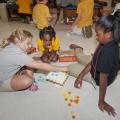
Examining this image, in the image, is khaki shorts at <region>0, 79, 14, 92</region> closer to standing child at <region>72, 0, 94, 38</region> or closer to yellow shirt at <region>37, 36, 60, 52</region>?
yellow shirt at <region>37, 36, 60, 52</region>

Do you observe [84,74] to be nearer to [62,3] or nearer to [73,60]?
[73,60]

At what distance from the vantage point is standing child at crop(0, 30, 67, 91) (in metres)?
1.72

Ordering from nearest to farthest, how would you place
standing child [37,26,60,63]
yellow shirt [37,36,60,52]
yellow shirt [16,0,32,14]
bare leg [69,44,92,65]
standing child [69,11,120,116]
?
standing child [69,11,120,116]
bare leg [69,44,92,65]
standing child [37,26,60,63]
yellow shirt [37,36,60,52]
yellow shirt [16,0,32,14]

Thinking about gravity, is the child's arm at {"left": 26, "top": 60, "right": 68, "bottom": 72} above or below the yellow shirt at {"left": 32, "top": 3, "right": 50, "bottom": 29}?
below

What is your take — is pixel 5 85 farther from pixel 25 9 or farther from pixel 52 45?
pixel 25 9

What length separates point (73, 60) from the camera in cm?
249

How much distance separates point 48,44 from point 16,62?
0.77 meters

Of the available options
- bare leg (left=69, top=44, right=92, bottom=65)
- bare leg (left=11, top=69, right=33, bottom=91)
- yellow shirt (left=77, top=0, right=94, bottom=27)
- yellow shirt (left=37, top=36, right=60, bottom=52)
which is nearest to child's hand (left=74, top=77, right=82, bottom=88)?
bare leg (left=69, top=44, right=92, bottom=65)

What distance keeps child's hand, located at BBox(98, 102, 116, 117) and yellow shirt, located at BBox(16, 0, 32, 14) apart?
2.56m

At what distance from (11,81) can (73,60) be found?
912mm

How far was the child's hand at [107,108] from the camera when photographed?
172 centimetres

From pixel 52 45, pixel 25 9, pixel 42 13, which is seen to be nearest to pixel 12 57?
pixel 52 45

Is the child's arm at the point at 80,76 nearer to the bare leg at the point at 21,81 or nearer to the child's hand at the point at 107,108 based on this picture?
the child's hand at the point at 107,108

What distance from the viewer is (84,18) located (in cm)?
310
